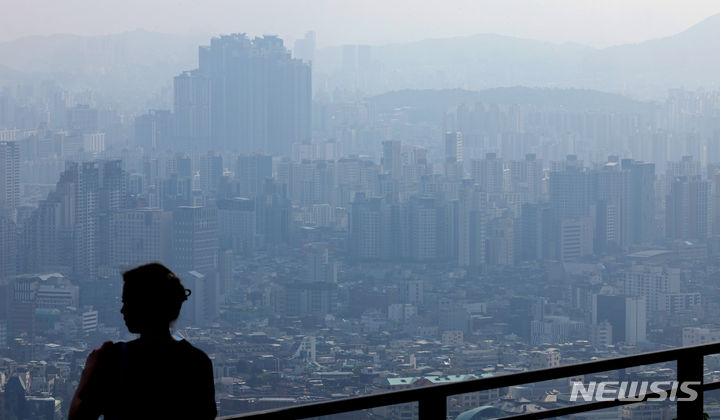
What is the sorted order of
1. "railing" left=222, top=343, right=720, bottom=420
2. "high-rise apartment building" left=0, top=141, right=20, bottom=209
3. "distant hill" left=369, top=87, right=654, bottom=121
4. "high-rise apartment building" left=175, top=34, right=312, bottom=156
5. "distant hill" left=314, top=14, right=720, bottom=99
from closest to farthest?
1. "railing" left=222, top=343, right=720, bottom=420
2. "high-rise apartment building" left=0, top=141, right=20, bottom=209
3. "distant hill" left=314, top=14, right=720, bottom=99
4. "distant hill" left=369, top=87, right=654, bottom=121
5. "high-rise apartment building" left=175, top=34, right=312, bottom=156

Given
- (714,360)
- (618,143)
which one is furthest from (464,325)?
(618,143)

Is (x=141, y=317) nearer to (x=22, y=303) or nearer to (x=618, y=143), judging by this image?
(x=22, y=303)

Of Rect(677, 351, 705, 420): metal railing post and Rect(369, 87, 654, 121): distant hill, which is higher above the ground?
Rect(369, 87, 654, 121): distant hill

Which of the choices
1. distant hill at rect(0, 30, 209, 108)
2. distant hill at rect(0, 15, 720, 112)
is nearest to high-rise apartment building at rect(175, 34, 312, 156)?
distant hill at rect(0, 30, 209, 108)

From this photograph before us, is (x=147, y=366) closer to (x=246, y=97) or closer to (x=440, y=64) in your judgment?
(x=440, y=64)

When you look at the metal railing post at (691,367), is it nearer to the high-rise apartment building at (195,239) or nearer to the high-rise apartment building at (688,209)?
the high-rise apartment building at (195,239)

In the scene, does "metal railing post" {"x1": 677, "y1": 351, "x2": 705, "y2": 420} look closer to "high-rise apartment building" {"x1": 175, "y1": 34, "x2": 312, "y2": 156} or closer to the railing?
the railing
